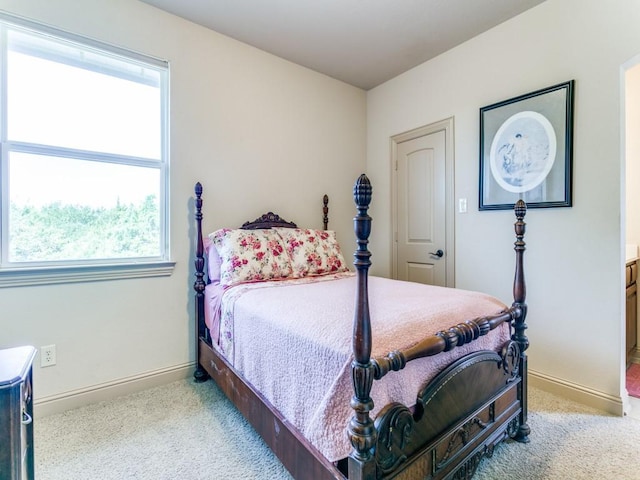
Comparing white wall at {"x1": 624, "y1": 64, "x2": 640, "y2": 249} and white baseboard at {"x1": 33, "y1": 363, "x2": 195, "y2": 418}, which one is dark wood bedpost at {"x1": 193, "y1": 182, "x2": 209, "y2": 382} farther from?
white wall at {"x1": 624, "y1": 64, "x2": 640, "y2": 249}

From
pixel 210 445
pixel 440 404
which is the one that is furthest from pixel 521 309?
pixel 210 445

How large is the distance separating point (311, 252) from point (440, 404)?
168cm

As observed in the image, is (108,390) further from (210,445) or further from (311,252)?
(311,252)

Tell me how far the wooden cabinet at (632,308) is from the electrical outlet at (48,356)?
4.14 m

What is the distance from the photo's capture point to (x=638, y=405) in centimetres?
205

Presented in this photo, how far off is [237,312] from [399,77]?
9.59 feet

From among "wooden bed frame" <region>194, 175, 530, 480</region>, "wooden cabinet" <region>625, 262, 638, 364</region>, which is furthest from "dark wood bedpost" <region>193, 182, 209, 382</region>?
"wooden cabinet" <region>625, 262, 638, 364</region>

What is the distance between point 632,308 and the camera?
104 inches

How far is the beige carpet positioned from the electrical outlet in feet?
1.08

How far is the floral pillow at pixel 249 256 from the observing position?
2.27 meters

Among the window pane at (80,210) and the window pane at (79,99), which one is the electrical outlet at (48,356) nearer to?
the window pane at (80,210)

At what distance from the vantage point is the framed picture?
7.14 ft

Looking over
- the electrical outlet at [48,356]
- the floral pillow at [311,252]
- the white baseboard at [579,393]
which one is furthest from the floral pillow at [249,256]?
the white baseboard at [579,393]

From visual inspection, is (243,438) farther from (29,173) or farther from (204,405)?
(29,173)
